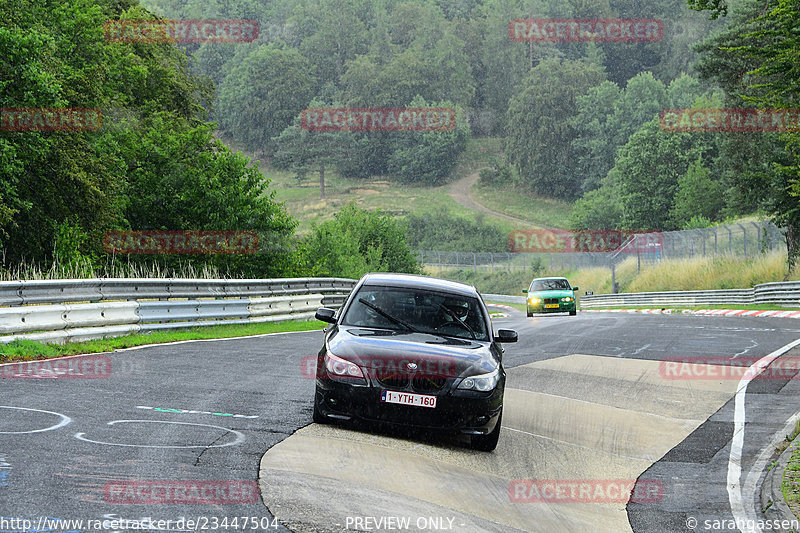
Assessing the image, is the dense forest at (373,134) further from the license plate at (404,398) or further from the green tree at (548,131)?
the license plate at (404,398)

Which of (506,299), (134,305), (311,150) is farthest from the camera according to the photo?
(311,150)

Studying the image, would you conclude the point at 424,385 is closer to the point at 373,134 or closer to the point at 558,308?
the point at 558,308

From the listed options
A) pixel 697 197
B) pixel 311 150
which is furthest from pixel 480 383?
pixel 311 150

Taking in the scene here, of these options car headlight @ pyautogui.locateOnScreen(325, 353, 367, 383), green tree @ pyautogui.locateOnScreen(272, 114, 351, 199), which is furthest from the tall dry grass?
green tree @ pyautogui.locateOnScreen(272, 114, 351, 199)

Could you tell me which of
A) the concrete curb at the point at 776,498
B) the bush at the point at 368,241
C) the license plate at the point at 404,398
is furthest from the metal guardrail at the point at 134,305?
the bush at the point at 368,241

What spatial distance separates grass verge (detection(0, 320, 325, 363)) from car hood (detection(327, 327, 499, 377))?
5741mm

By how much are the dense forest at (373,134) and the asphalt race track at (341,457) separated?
8.95 m

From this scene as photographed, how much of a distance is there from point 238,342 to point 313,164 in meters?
134

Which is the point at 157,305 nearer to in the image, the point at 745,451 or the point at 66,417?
the point at 66,417

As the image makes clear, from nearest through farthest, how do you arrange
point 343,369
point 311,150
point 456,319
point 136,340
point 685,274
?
point 343,369 < point 456,319 < point 136,340 < point 685,274 < point 311,150

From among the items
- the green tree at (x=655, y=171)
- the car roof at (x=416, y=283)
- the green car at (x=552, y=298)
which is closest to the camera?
the car roof at (x=416, y=283)

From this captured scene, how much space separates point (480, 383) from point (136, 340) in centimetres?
906

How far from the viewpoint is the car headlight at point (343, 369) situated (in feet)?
27.6

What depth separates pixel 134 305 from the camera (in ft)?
56.0
